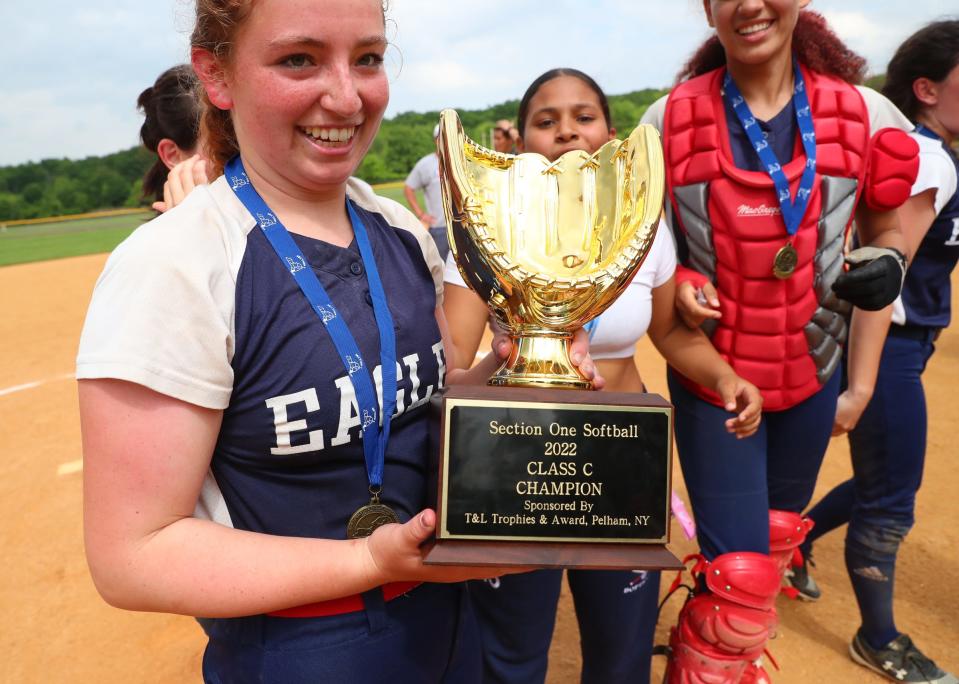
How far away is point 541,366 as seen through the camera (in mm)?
1334

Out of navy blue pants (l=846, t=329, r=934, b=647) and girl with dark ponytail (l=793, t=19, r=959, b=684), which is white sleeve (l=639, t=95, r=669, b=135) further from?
navy blue pants (l=846, t=329, r=934, b=647)

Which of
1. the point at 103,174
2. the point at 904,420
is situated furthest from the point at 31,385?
the point at 103,174

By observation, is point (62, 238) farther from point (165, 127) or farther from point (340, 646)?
point (340, 646)

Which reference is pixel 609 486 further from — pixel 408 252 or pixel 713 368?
pixel 713 368

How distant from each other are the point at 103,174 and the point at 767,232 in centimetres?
3991

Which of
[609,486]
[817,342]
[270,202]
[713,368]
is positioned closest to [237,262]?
[270,202]

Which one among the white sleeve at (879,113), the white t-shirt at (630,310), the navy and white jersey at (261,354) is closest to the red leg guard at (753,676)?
the white t-shirt at (630,310)

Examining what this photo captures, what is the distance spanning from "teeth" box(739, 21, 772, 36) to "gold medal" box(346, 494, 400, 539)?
165 cm

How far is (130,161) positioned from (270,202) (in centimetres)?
3614

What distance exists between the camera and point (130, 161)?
33156mm

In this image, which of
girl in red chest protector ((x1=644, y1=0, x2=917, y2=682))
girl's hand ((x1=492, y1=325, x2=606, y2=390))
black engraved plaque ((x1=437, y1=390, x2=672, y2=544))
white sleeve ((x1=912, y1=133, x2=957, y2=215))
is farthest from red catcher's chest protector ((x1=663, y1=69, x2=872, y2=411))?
black engraved plaque ((x1=437, y1=390, x2=672, y2=544))

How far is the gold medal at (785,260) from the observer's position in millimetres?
2084

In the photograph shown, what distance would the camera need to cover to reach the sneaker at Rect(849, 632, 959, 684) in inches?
102

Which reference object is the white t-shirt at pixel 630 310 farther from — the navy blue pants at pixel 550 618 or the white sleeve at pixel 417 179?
the white sleeve at pixel 417 179
